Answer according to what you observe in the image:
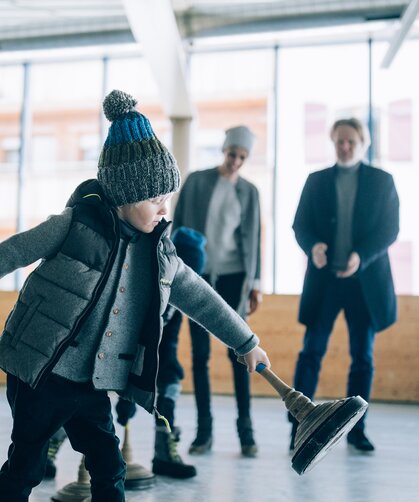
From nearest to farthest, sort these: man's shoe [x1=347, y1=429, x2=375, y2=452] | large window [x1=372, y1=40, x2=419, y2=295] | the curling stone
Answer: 1. the curling stone
2. man's shoe [x1=347, y1=429, x2=375, y2=452]
3. large window [x1=372, y1=40, x2=419, y2=295]

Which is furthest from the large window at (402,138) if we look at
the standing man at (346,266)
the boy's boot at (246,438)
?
the boy's boot at (246,438)

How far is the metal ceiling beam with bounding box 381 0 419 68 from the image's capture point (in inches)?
196

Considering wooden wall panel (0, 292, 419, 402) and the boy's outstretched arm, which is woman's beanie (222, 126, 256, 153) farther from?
wooden wall panel (0, 292, 419, 402)

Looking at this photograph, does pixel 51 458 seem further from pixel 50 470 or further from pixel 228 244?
pixel 228 244

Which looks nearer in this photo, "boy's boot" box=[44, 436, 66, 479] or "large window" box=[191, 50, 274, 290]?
"boy's boot" box=[44, 436, 66, 479]

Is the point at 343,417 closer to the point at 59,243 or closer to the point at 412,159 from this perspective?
the point at 59,243

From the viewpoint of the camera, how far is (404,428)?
4.14 meters

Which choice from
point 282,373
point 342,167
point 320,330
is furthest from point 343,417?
point 282,373

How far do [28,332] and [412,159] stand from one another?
594cm

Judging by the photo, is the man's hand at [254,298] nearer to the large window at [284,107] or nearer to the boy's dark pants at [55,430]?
the boy's dark pants at [55,430]

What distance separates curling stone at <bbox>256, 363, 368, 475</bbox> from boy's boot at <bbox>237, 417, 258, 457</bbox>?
1.61 meters

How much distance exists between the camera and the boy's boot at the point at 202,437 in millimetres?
3125

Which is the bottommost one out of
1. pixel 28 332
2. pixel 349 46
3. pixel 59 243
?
pixel 28 332

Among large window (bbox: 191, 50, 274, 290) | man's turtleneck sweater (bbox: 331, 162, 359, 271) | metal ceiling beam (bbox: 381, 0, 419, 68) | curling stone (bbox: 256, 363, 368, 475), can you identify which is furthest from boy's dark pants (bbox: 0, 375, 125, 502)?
large window (bbox: 191, 50, 274, 290)
